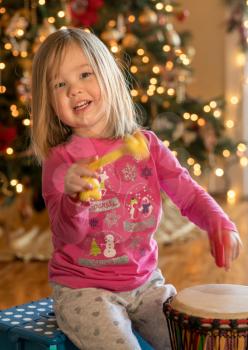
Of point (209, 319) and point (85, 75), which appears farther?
point (85, 75)

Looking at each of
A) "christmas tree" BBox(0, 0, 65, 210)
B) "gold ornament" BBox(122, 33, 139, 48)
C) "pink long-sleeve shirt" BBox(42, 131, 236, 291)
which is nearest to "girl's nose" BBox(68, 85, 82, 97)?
"pink long-sleeve shirt" BBox(42, 131, 236, 291)

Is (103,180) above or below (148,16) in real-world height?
below

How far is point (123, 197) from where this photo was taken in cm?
159

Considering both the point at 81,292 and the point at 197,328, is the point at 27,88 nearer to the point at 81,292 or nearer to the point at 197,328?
the point at 81,292

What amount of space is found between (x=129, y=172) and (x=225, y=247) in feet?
0.93

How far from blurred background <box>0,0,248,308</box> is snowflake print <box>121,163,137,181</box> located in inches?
31.5

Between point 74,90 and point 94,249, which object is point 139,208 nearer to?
point 94,249

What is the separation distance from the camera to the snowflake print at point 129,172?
1606mm

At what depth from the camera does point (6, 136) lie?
276cm

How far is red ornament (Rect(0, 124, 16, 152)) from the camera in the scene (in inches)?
108

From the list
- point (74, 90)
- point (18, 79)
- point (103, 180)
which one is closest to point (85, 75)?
point (74, 90)

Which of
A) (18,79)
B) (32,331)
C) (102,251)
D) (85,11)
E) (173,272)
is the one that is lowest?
(173,272)

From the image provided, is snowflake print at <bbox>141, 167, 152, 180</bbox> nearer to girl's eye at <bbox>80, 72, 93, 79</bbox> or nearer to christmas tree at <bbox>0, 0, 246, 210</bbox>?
girl's eye at <bbox>80, 72, 93, 79</bbox>

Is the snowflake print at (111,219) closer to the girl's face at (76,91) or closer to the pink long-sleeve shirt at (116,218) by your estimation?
the pink long-sleeve shirt at (116,218)
